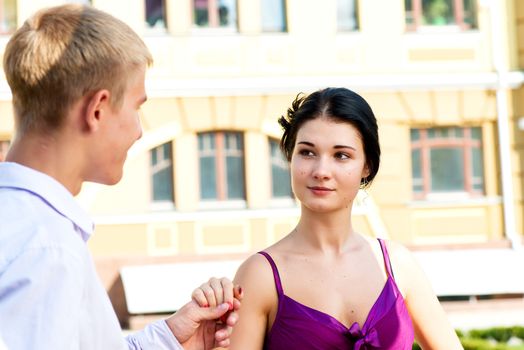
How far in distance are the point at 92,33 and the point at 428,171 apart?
1481 centimetres

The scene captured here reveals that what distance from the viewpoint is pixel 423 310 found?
3.15 m

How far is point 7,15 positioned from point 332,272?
1351 cm

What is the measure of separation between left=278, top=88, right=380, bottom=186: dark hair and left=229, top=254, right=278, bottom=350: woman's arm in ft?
1.29

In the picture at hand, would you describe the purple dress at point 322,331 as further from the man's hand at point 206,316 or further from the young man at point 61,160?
the young man at point 61,160

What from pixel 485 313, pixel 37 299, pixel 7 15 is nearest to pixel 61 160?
pixel 37 299

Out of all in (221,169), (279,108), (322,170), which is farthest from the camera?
(279,108)

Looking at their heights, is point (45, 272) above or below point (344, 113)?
below

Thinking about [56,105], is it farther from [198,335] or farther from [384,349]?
[384,349]

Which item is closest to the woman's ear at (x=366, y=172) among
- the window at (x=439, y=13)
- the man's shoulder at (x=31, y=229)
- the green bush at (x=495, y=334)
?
the man's shoulder at (x=31, y=229)

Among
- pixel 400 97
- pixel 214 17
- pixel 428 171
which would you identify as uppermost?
pixel 214 17

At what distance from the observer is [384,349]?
3.03 m

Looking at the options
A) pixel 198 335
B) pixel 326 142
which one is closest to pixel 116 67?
pixel 198 335

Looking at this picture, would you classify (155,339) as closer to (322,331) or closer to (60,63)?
(322,331)

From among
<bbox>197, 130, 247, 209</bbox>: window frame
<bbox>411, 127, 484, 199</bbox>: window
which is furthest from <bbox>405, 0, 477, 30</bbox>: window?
<bbox>197, 130, 247, 209</bbox>: window frame
